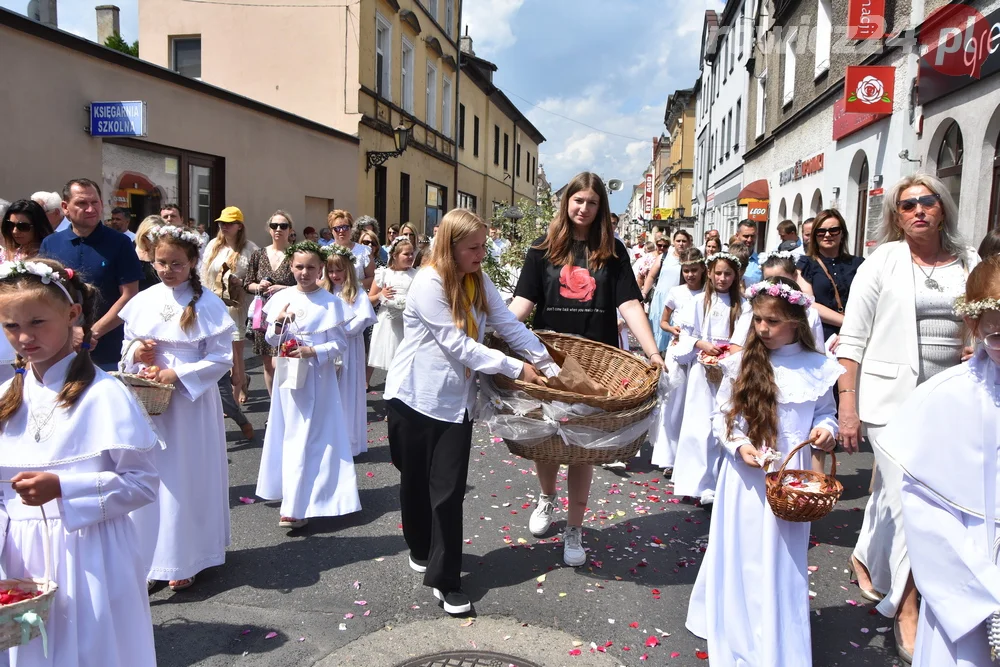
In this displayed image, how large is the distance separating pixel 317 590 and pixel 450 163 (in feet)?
82.6

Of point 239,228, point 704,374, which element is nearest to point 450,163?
point 239,228

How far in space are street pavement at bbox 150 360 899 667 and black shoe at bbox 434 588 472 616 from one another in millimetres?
63

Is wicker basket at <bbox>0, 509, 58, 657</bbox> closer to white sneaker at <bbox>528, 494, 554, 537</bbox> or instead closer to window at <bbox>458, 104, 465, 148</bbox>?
white sneaker at <bbox>528, 494, 554, 537</bbox>

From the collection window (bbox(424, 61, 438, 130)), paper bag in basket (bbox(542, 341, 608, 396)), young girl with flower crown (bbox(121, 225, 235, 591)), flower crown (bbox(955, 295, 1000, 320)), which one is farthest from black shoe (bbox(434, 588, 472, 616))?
window (bbox(424, 61, 438, 130))

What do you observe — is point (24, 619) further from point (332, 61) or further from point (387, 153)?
point (387, 153)

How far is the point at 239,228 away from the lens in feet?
27.2

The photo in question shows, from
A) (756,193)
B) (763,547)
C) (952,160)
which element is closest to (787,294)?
(763,547)

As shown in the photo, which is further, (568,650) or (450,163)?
(450,163)

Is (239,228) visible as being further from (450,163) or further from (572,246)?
(450,163)

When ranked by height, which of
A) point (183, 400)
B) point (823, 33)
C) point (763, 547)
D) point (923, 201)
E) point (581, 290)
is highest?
point (823, 33)

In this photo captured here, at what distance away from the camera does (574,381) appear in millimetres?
3854

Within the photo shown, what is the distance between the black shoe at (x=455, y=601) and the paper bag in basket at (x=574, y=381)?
3.71ft

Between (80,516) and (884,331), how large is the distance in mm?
3558

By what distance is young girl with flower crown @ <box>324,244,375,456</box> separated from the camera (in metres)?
5.98
